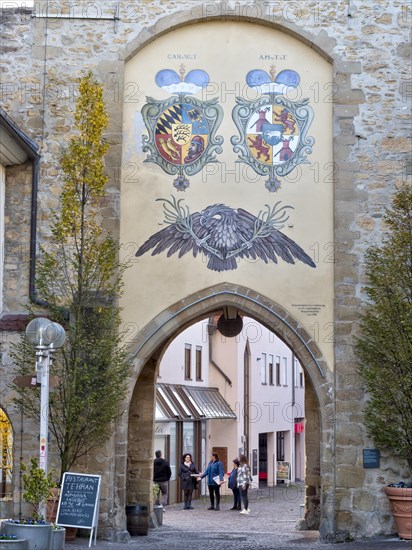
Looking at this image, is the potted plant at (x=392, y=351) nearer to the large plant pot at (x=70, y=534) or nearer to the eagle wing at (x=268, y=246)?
the eagle wing at (x=268, y=246)

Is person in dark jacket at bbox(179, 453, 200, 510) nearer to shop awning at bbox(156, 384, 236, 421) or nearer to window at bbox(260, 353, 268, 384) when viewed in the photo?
shop awning at bbox(156, 384, 236, 421)

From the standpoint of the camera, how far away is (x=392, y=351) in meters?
16.0

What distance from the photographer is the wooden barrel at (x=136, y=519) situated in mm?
17484

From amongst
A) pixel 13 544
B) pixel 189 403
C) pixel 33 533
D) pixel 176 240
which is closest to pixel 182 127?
pixel 176 240

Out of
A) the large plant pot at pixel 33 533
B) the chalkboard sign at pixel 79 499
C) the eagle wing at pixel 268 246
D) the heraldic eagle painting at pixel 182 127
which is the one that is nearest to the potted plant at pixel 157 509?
the chalkboard sign at pixel 79 499

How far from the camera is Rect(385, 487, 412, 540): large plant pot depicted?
51.0 feet

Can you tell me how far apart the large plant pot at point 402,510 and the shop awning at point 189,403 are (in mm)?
12143

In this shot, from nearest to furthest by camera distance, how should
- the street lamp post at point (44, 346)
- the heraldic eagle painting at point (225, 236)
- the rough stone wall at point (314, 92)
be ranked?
the street lamp post at point (44, 346) → the rough stone wall at point (314, 92) → the heraldic eagle painting at point (225, 236)

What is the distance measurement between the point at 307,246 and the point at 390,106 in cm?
244

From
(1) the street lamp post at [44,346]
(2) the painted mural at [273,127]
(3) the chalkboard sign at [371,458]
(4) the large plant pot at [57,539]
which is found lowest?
(4) the large plant pot at [57,539]

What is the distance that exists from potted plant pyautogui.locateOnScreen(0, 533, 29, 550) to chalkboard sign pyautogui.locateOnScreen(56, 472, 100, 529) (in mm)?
3128

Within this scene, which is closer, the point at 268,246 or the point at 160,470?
the point at 268,246

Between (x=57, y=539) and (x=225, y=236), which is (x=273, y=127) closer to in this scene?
(x=225, y=236)

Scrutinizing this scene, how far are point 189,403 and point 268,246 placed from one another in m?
14.7
